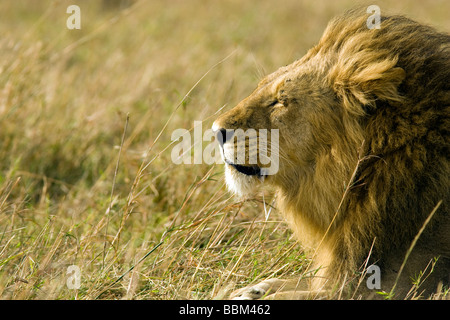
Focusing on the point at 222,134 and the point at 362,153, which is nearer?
the point at 362,153

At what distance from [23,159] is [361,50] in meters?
3.16

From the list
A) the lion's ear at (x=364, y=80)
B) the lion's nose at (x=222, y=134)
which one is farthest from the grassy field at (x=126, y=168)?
the lion's ear at (x=364, y=80)

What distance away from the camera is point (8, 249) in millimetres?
3527

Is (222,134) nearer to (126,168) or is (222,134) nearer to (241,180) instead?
(241,180)

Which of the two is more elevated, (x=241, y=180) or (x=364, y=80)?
(x=364, y=80)

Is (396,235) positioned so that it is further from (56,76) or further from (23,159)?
(56,76)

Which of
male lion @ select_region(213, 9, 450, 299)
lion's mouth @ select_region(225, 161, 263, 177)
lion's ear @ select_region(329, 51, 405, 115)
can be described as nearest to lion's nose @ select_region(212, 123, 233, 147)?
male lion @ select_region(213, 9, 450, 299)

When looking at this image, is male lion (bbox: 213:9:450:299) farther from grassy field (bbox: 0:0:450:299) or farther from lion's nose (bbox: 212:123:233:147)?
grassy field (bbox: 0:0:450:299)

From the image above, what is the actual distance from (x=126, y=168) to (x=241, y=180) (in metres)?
1.79

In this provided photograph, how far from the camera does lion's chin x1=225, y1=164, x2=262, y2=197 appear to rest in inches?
129

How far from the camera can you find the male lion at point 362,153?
2943 mm

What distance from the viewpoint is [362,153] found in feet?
10.0

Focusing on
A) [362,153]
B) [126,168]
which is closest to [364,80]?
[362,153]
